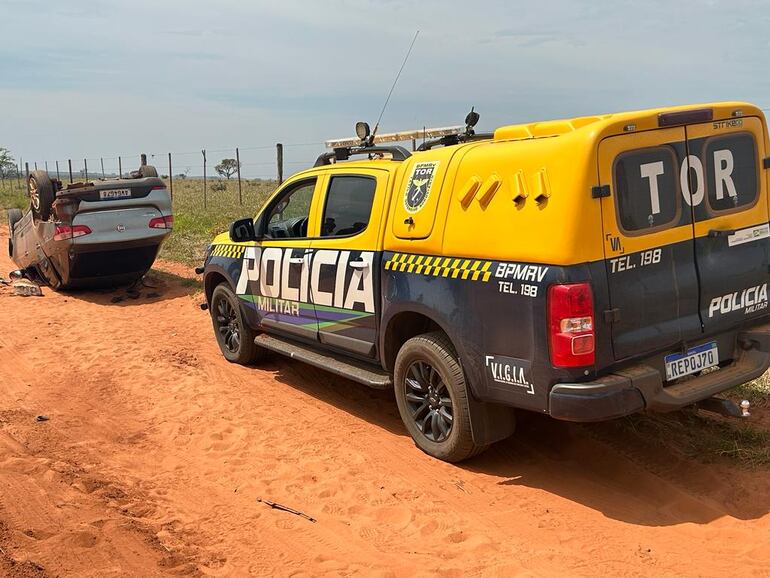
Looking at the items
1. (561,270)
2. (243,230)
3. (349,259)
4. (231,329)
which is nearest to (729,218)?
(561,270)

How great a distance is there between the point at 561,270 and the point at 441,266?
931mm

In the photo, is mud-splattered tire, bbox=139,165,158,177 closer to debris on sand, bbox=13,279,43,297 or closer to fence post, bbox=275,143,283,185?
debris on sand, bbox=13,279,43,297

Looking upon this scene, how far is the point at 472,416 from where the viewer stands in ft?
14.4

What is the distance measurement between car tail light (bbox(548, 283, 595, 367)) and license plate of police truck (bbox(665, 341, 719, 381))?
65 cm

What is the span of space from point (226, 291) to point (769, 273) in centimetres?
485

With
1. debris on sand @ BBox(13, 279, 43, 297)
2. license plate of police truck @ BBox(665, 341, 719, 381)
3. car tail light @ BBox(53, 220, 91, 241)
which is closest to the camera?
license plate of police truck @ BBox(665, 341, 719, 381)

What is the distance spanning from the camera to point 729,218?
4270 mm

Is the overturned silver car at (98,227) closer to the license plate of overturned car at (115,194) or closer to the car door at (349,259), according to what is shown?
the license plate of overturned car at (115,194)

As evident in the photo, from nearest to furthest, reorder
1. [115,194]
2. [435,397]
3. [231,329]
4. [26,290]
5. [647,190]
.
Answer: [647,190]
[435,397]
[231,329]
[115,194]
[26,290]

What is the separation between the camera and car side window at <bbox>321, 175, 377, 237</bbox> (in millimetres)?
5219

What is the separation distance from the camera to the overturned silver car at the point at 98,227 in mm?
10117

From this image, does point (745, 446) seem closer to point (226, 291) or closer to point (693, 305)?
point (693, 305)

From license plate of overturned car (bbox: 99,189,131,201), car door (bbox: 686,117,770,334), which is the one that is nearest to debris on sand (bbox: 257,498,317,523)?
car door (bbox: 686,117,770,334)

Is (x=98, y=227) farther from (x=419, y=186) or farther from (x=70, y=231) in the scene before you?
(x=419, y=186)
